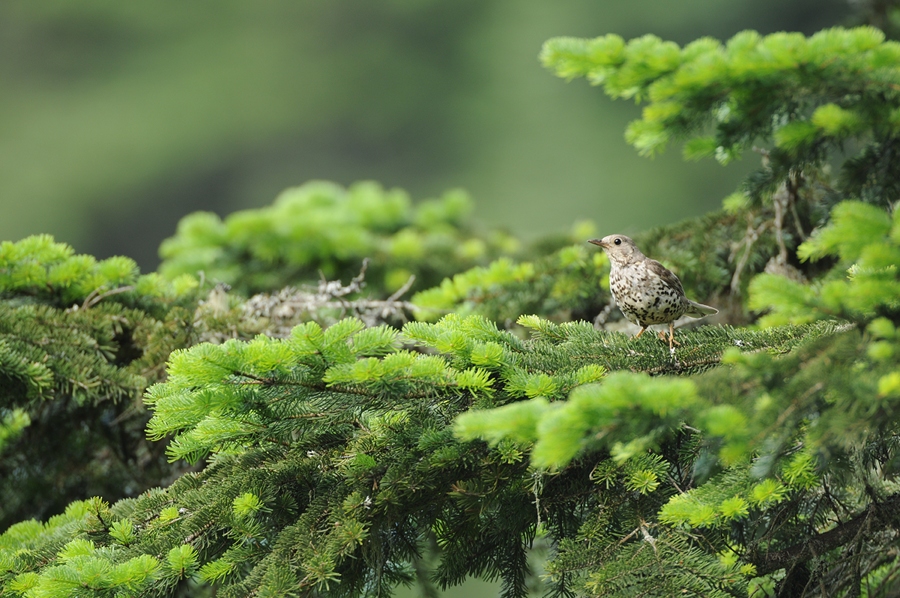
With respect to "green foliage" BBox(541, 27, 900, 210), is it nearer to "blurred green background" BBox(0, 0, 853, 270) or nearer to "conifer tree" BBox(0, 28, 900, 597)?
"conifer tree" BBox(0, 28, 900, 597)

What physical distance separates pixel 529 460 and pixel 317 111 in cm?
1921

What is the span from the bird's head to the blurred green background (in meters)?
12.2

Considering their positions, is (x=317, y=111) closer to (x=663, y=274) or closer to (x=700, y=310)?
(x=700, y=310)

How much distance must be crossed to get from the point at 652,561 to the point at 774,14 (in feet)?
58.5

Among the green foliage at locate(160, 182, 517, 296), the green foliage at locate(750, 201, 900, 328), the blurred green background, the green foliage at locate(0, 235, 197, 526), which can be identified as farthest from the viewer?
the blurred green background

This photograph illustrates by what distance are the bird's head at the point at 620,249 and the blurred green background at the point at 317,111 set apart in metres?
12.2

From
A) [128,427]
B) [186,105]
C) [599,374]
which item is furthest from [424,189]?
[599,374]

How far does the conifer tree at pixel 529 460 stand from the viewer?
3.75ft

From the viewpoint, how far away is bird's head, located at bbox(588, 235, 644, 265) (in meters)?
2.46

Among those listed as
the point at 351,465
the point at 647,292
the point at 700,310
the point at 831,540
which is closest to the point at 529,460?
the point at 351,465

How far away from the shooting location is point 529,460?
4.99 ft

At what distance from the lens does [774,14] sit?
54.7 feet

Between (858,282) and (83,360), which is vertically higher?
(83,360)

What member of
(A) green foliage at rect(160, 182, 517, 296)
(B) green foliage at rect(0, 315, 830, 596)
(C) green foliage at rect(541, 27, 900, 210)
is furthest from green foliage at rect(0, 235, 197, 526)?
(C) green foliage at rect(541, 27, 900, 210)
